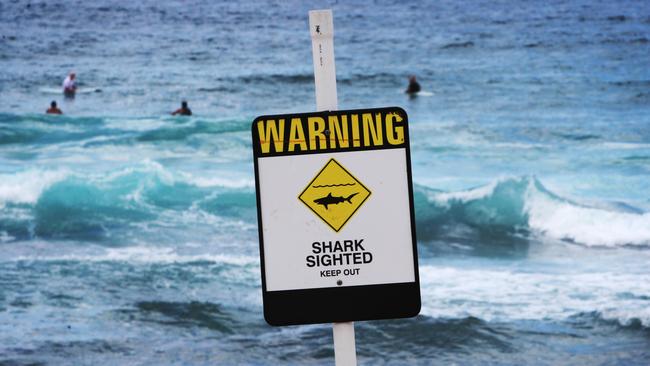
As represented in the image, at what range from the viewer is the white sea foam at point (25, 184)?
11.2 meters

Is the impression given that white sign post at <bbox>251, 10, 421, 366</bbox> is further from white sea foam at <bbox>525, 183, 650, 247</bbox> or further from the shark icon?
white sea foam at <bbox>525, 183, 650, 247</bbox>

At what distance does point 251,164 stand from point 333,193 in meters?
9.80

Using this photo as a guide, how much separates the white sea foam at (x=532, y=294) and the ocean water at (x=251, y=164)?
0.02m

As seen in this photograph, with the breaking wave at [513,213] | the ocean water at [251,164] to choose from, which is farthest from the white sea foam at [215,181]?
the breaking wave at [513,213]

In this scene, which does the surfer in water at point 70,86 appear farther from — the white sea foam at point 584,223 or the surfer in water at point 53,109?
the white sea foam at point 584,223

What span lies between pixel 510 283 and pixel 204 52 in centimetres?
419

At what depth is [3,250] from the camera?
408 inches

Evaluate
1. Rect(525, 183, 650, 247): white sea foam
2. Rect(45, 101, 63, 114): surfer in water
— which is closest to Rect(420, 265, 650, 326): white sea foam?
Rect(525, 183, 650, 247): white sea foam

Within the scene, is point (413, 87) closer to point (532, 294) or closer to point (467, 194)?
point (467, 194)

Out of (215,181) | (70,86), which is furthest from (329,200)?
(70,86)

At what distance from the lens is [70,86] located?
11.8 metres

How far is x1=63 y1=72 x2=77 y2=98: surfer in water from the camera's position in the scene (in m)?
11.7

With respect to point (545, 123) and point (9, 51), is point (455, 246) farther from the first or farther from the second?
point (9, 51)

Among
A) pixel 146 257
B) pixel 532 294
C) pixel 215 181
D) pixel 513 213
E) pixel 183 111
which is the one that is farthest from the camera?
pixel 183 111
